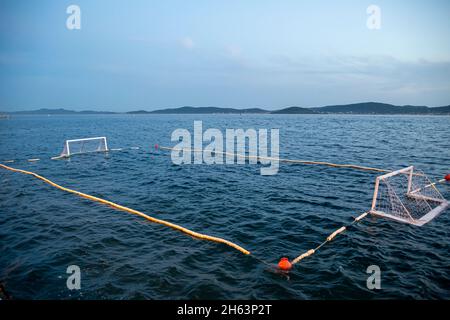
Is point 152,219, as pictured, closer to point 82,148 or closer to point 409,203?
point 409,203

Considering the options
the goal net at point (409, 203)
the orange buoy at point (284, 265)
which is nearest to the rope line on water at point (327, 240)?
the orange buoy at point (284, 265)

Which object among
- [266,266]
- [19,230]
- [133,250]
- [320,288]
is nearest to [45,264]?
[133,250]

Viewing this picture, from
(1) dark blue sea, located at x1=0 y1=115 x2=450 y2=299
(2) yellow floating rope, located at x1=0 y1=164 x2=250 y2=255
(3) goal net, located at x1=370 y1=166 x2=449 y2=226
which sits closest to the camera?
(1) dark blue sea, located at x1=0 y1=115 x2=450 y2=299

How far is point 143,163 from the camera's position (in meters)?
32.3

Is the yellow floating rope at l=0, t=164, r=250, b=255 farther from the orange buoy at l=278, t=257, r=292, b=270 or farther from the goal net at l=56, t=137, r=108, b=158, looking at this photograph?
the goal net at l=56, t=137, r=108, b=158

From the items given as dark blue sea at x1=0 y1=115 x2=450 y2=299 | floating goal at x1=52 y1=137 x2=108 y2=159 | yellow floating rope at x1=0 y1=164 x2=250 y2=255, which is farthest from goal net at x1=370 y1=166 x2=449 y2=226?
floating goal at x1=52 y1=137 x2=108 y2=159

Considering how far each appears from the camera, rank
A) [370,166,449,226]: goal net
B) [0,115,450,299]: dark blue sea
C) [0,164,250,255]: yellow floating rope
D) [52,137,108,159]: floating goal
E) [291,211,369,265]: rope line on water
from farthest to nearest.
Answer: [52,137,108,159]: floating goal → [370,166,449,226]: goal net → [0,164,250,255]: yellow floating rope → [291,211,369,265]: rope line on water → [0,115,450,299]: dark blue sea

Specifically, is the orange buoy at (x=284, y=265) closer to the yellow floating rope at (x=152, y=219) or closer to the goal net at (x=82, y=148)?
the yellow floating rope at (x=152, y=219)

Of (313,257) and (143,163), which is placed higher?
(143,163)

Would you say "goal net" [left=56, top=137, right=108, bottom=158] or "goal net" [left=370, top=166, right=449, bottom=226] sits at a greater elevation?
"goal net" [left=56, top=137, right=108, bottom=158]

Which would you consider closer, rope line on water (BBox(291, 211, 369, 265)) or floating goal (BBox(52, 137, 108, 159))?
rope line on water (BBox(291, 211, 369, 265))
